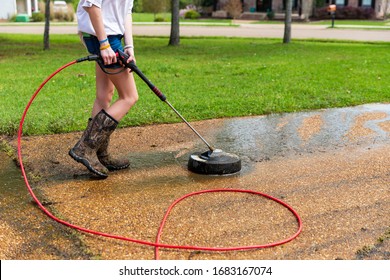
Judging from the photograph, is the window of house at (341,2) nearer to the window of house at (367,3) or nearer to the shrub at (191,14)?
the window of house at (367,3)

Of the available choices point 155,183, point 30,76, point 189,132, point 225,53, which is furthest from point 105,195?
point 225,53

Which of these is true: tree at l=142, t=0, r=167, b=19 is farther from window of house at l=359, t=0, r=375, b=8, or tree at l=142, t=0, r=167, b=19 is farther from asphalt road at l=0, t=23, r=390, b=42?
asphalt road at l=0, t=23, r=390, b=42

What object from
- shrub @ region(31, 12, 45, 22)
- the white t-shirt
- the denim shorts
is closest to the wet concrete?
the denim shorts

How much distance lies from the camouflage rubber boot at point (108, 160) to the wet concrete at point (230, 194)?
0.11 metres

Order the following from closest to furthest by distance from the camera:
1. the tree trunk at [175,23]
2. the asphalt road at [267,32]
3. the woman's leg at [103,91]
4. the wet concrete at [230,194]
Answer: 1. the wet concrete at [230,194]
2. the woman's leg at [103,91]
3. the tree trunk at [175,23]
4. the asphalt road at [267,32]

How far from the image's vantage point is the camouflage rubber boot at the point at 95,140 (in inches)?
168

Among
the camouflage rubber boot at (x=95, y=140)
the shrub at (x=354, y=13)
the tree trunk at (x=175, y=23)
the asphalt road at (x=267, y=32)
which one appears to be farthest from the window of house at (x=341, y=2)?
the camouflage rubber boot at (x=95, y=140)

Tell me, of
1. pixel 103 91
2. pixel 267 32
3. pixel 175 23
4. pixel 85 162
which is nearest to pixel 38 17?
pixel 267 32

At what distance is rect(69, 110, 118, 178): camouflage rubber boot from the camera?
4270 millimetres

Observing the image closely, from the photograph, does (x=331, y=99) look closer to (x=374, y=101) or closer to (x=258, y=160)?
(x=374, y=101)

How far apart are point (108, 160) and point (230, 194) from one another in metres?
1.11

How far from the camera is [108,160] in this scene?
4516 millimetres

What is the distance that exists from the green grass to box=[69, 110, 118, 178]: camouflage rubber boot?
152 centimetres
